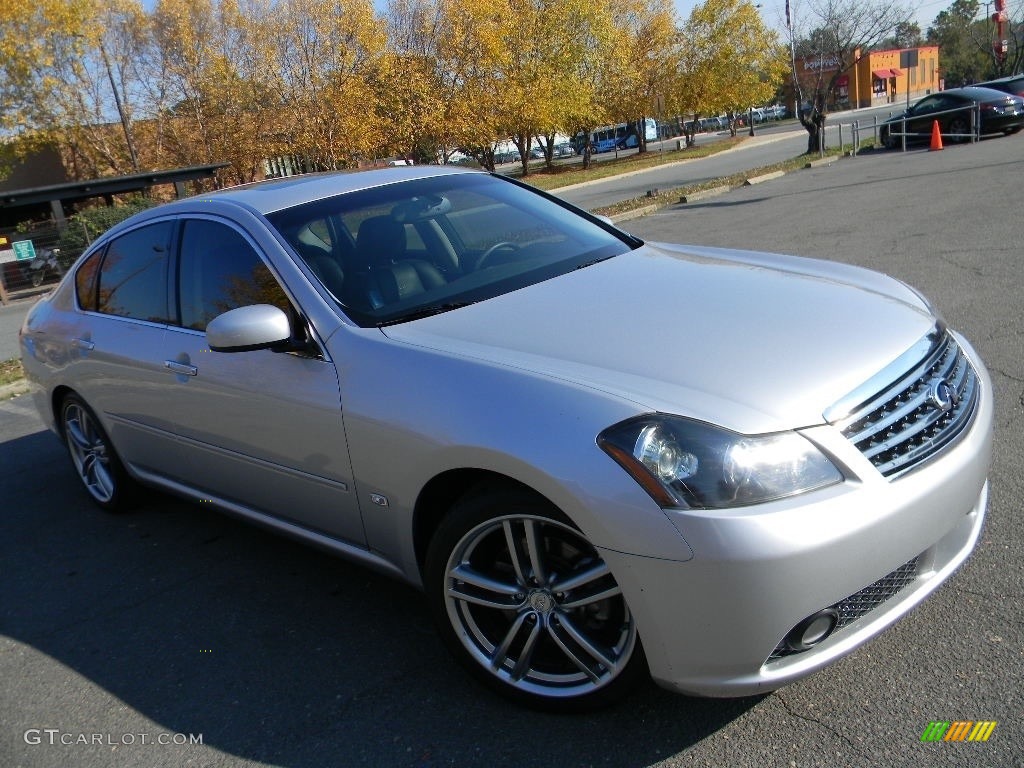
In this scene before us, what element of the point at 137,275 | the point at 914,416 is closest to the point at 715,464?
the point at 914,416

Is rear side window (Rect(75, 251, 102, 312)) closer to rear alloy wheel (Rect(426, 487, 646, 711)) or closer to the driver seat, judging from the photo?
the driver seat

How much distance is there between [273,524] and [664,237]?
10369 mm

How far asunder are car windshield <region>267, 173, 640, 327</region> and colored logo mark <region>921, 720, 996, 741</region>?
2.02 meters

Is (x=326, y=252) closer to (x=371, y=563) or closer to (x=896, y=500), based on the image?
(x=371, y=563)

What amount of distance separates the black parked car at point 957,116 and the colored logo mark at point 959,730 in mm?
23446

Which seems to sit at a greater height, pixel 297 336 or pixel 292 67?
pixel 292 67

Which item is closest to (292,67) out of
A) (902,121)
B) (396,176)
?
(902,121)

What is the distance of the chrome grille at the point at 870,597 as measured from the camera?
7.79 ft

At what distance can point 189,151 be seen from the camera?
124 ft

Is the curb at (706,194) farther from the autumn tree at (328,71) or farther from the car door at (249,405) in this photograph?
the autumn tree at (328,71)

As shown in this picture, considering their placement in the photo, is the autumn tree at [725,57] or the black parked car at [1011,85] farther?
the autumn tree at [725,57]

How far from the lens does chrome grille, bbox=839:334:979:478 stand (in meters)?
2.46

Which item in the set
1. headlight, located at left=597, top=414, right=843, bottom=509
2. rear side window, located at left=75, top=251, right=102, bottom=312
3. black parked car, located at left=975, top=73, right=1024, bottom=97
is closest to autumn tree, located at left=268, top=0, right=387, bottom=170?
black parked car, located at left=975, top=73, right=1024, bottom=97

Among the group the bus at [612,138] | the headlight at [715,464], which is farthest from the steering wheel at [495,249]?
the bus at [612,138]
